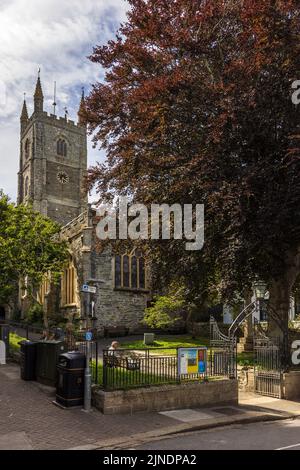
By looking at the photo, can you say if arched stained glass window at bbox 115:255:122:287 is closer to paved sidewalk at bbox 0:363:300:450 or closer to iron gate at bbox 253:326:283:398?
iron gate at bbox 253:326:283:398

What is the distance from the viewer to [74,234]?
120 feet

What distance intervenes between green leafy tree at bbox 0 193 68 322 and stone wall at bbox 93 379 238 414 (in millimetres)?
19381

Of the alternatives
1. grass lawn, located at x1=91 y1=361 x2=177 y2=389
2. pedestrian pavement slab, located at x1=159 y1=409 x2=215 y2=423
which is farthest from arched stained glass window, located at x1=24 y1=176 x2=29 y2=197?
pedestrian pavement slab, located at x1=159 y1=409 x2=215 y2=423

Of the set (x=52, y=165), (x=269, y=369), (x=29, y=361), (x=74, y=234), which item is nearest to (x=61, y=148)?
(x=52, y=165)

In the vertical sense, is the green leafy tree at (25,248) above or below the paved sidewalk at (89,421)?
above

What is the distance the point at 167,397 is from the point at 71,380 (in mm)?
2605

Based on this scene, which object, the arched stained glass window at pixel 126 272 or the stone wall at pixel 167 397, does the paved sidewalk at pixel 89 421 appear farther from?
the arched stained glass window at pixel 126 272

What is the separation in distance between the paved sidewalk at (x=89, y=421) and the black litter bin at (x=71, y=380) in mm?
270

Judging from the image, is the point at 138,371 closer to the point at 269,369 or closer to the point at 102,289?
the point at 269,369

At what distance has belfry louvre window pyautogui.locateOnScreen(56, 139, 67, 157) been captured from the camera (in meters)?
69.6

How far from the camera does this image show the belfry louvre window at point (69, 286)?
3652 centimetres

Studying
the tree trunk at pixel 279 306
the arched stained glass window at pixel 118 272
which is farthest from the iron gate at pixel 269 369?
the arched stained glass window at pixel 118 272

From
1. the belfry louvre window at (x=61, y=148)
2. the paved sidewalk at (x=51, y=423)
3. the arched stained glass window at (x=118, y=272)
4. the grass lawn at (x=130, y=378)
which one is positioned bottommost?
the paved sidewalk at (x=51, y=423)
